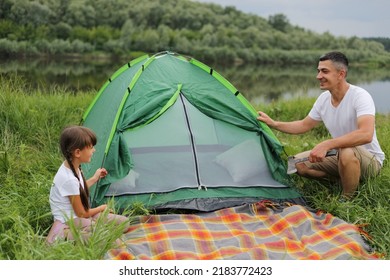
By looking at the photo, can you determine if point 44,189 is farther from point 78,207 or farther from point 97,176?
point 78,207

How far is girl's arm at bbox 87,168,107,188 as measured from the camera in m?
3.12

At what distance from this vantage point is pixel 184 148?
3.70m

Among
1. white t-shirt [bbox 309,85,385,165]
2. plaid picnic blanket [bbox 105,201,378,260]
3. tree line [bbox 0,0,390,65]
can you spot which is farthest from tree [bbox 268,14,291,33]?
plaid picnic blanket [bbox 105,201,378,260]

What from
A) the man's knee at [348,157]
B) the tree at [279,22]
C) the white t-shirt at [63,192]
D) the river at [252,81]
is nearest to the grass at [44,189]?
the white t-shirt at [63,192]

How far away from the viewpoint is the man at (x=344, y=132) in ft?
11.3

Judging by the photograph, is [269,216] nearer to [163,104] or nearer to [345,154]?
[345,154]

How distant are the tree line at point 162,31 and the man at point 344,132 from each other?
18.8 m

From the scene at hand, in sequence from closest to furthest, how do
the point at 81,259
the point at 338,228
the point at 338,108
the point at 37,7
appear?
the point at 81,259 < the point at 338,228 < the point at 338,108 < the point at 37,7

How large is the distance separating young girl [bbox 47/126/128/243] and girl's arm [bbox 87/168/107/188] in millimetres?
238

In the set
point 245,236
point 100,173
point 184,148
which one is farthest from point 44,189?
point 245,236

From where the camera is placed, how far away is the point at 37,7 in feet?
81.0

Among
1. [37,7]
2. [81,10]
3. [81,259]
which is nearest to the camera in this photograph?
[81,259]
